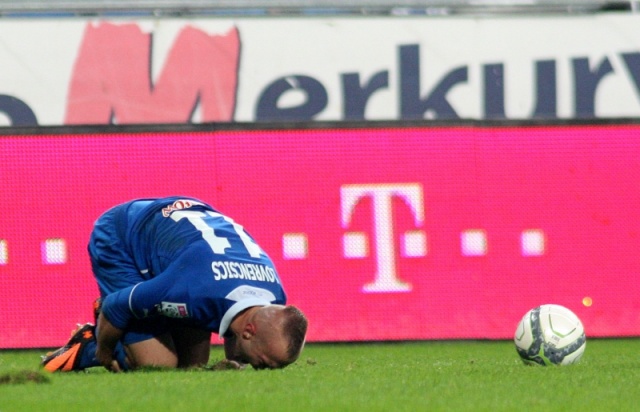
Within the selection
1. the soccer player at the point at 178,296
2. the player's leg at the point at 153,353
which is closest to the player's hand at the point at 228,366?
the soccer player at the point at 178,296

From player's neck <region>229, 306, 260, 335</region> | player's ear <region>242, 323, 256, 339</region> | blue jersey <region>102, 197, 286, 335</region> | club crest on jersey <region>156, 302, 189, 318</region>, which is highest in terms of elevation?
blue jersey <region>102, 197, 286, 335</region>

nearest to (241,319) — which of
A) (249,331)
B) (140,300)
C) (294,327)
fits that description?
(249,331)

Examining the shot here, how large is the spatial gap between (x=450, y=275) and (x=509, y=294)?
1.79 feet

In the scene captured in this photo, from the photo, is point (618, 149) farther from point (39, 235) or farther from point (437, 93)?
point (39, 235)

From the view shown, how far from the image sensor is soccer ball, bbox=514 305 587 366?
22.8 ft

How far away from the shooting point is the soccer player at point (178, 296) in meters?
6.12

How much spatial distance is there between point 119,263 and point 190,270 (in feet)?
2.88

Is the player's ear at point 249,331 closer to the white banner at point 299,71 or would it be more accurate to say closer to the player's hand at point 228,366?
the player's hand at point 228,366

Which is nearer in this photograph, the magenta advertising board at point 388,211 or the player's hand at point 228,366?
the player's hand at point 228,366

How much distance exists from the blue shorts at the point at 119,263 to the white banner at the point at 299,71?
5109mm

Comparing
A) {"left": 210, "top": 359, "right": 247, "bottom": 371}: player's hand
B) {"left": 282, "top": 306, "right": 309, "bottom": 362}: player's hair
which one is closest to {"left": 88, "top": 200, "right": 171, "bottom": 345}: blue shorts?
{"left": 210, "top": 359, "right": 247, "bottom": 371}: player's hand

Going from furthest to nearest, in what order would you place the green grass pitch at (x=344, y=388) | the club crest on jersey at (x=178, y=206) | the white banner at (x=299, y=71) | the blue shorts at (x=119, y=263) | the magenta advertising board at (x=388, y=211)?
the white banner at (x=299, y=71), the magenta advertising board at (x=388, y=211), the club crest on jersey at (x=178, y=206), the blue shorts at (x=119, y=263), the green grass pitch at (x=344, y=388)

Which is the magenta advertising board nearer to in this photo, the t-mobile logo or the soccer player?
the t-mobile logo

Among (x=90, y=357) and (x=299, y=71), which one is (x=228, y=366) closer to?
(x=90, y=357)
